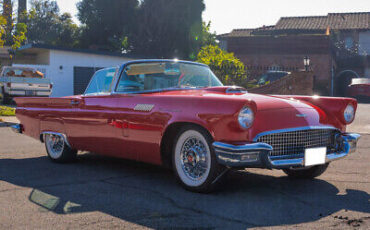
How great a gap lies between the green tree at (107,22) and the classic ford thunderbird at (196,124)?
1343 inches

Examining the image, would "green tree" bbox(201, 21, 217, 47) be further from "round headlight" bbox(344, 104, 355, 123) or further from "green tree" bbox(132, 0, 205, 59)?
"round headlight" bbox(344, 104, 355, 123)

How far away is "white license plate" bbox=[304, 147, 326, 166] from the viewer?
14.1 ft

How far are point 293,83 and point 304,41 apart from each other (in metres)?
15.3

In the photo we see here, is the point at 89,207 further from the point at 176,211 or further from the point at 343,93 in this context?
the point at 343,93

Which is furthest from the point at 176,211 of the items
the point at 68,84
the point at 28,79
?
the point at 68,84

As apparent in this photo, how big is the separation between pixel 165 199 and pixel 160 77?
5.99 feet

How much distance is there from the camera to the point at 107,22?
40.9 m

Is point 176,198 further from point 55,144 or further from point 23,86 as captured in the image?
point 23,86

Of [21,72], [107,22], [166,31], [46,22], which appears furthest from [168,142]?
[46,22]

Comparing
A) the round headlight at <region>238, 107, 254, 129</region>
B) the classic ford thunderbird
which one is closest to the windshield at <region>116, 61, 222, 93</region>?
the classic ford thunderbird

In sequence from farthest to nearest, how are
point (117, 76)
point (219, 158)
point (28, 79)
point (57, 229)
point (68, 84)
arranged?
point (68, 84) → point (28, 79) → point (117, 76) → point (219, 158) → point (57, 229)

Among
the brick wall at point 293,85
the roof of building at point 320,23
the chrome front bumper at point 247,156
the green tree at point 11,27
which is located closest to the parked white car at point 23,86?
the green tree at point 11,27

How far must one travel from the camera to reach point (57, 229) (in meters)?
3.34

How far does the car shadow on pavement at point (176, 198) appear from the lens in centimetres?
362
